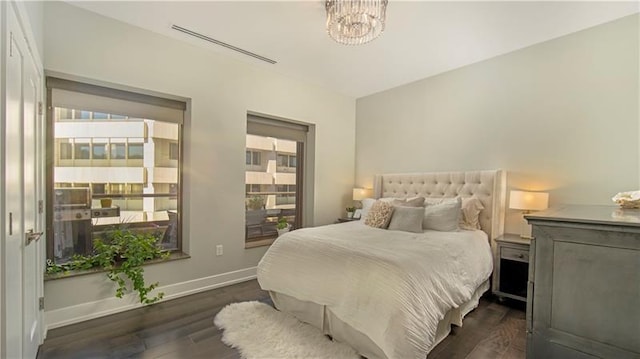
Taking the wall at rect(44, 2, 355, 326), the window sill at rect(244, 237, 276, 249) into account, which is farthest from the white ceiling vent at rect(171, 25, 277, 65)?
the window sill at rect(244, 237, 276, 249)

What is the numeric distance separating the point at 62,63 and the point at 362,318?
3251 millimetres

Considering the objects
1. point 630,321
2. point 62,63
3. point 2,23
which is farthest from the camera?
point 62,63

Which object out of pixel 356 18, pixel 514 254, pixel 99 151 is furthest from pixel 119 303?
pixel 514 254

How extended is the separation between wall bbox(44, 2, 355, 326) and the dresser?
3056mm

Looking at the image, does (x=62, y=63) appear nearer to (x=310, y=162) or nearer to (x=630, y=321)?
(x=310, y=162)

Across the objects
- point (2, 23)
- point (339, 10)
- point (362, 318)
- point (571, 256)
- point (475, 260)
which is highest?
point (339, 10)

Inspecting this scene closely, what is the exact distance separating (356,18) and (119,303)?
11.1 feet

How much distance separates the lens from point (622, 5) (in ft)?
8.27

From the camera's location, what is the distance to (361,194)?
187 inches

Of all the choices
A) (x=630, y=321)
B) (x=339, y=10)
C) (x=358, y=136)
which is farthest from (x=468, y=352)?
(x=358, y=136)

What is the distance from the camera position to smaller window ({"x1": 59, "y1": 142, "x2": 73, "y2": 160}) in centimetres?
276

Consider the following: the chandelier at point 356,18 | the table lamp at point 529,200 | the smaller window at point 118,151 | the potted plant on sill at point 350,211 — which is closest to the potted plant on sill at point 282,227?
the potted plant on sill at point 350,211

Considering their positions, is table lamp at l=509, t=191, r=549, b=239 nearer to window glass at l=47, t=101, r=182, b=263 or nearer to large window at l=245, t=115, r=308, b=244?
large window at l=245, t=115, r=308, b=244

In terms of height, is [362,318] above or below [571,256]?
below
